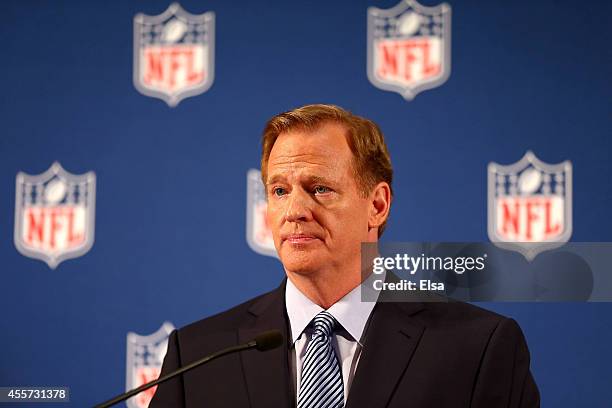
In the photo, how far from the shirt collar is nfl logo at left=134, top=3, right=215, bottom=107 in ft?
4.36

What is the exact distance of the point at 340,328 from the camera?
5.98 ft

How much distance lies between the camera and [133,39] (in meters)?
3.03

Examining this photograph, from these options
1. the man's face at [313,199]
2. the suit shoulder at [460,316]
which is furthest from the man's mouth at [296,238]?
the suit shoulder at [460,316]

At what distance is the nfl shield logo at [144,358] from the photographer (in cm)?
285

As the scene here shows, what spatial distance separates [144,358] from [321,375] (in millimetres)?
1264

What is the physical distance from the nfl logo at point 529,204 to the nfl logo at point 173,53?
1.06 m

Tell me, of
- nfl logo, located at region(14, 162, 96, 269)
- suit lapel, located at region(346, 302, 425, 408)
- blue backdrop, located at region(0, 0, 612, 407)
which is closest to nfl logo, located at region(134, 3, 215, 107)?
blue backdrop, located at region(0, 0, 612, 407)

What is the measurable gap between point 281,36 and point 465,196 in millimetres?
839

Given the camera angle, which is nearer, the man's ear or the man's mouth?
the man's mouth

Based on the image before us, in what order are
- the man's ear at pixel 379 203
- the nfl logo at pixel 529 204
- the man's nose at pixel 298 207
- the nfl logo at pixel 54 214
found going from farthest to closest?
the nfl logo at pixel 54 214 < the nfl logo at pixel 529 204 < the man's ear at pixel 379 203 < the man's nose at pixel 298 207

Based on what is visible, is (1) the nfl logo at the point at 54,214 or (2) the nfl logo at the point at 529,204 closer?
(2) the nfl logo at the point at 529,204

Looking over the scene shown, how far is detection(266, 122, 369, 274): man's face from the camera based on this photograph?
5.98ft

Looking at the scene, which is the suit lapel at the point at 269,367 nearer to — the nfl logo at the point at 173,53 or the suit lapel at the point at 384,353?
the suit lapel at the point at 384,353

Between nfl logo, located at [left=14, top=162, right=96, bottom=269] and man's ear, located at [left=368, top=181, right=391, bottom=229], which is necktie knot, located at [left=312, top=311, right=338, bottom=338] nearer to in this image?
man's ear, located at [left=368, top=181, right=391, bottom=229]
